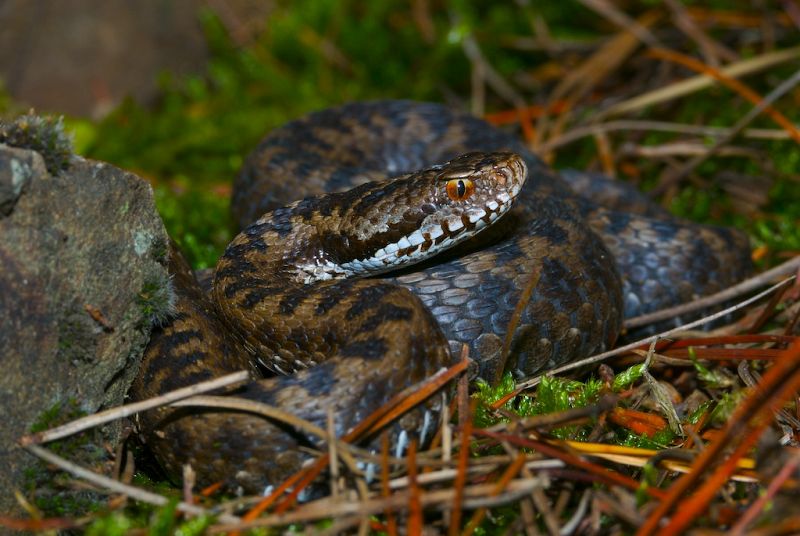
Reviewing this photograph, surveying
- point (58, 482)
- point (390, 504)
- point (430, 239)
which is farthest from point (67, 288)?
point (430, 239)

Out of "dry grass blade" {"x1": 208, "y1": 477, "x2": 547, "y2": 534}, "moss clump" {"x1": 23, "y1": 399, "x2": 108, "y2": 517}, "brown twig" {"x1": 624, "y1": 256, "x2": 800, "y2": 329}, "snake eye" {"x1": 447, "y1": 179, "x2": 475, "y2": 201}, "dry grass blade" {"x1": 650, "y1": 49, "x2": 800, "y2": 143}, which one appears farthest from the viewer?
"dry grass blade" {"x1": 650, "y1": 49, "x2": 800, "y2": 143}

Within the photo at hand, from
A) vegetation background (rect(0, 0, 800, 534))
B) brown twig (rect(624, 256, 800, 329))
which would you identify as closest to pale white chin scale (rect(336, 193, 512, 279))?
brown twig (rect(624, 256, 800, 329))

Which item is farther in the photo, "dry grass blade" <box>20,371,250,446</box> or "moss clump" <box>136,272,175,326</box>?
"moss clump" <box>136,272,175,326</box>

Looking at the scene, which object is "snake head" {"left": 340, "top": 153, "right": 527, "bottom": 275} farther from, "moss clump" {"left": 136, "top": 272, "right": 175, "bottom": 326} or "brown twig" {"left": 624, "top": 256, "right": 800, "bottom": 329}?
"brown twig" {"left": 624, "top": 256, "right": 800, "bottom": 329}

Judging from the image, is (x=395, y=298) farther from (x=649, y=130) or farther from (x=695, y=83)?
(x=695, y=83)

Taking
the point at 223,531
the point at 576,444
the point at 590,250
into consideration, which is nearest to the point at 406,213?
the point at 590,250

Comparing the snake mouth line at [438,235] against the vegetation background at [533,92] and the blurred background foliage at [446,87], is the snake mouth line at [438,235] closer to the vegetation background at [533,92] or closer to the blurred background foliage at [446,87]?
the vegetation background at [533,92]

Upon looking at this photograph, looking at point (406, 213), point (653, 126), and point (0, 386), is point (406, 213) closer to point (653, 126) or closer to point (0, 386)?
point (0, 386)
